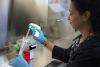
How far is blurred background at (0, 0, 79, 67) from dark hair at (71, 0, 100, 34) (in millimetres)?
595

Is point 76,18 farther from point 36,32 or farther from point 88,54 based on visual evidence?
point 36,32

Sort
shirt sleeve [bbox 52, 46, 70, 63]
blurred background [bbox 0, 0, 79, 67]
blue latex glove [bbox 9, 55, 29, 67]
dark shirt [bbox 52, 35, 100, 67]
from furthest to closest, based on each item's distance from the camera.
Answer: blurred background [bbox 0, 0, 79, 67] → shirt sleeve [bbox 52, 46, 70, 63] → blue latex glove [bbox 9, 55, 29, 67] → dark shirt [bbox 52, 35, 100, 67]

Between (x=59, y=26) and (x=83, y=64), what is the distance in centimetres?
96

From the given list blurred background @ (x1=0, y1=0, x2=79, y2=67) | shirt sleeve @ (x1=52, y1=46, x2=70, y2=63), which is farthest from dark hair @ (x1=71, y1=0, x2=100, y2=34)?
blurred background @ (x1=0, y1=0, x2=79, y2=67)

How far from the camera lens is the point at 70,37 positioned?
201 centimetres

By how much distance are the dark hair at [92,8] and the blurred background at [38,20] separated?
0.60 meters

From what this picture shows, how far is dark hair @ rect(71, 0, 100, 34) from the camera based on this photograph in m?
1.08

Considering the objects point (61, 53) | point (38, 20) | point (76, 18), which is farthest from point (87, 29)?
point (38, 20)

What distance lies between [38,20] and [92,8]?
2.58 feet

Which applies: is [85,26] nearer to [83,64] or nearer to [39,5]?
[83,64]

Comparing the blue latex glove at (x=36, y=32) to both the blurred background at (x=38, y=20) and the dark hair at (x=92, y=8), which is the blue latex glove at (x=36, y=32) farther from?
the dark hair at (x=92, y=8)

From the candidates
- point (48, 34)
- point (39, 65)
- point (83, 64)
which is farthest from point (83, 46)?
point (48, 34)

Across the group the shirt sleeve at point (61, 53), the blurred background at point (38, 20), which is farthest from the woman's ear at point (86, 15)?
the blurred background at point (38, 20)

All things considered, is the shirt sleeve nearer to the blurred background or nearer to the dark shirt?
the blurred background
